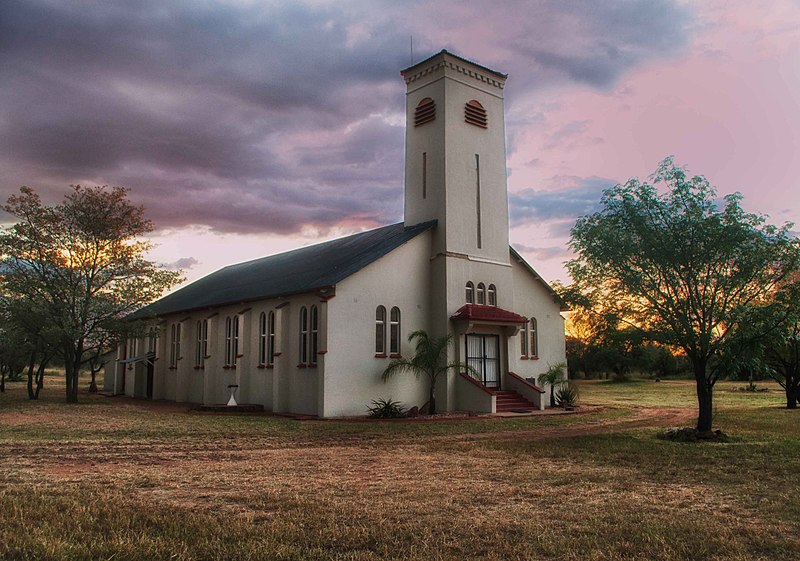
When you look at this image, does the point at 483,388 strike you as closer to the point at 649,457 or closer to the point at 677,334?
the point at 677,334

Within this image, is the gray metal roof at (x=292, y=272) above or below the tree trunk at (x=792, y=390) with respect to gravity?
above

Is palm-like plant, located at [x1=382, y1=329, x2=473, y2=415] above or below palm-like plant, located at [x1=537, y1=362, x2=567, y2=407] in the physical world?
above

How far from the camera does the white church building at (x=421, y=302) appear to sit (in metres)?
24.5

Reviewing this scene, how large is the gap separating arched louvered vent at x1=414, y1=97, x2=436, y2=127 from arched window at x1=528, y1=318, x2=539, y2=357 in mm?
10623

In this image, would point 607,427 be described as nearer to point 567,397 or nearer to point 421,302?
point 567,397

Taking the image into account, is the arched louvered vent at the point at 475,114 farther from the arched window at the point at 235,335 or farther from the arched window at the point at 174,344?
the arched window at the point at 174,344

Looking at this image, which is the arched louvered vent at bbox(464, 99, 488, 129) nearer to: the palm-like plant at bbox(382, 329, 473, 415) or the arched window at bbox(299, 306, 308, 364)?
the palm-like plant at bbox(382, 329, 473, 415)

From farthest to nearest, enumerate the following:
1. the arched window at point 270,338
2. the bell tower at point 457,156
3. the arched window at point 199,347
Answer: the arched window at point 199,347
the arched window at point 270,338
the bell tower at point 457,156

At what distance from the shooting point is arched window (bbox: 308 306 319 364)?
24734mm

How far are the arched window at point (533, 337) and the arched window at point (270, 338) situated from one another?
11976 millimetres

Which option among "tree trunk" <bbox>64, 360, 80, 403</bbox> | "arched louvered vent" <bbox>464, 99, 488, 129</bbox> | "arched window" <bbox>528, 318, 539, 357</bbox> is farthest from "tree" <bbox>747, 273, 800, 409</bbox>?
"tree trunk" <bbox>64, 360, 80, 403</bbox>

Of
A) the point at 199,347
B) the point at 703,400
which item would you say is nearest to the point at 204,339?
the point at 199,347

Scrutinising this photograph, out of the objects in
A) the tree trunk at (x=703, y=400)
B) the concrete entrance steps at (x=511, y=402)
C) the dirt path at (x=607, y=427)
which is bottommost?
the dirt path at (x=607, y=427)

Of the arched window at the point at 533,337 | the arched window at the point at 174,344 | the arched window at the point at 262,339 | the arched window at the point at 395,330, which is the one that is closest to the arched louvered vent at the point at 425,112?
the arched window at the point at 395,330
